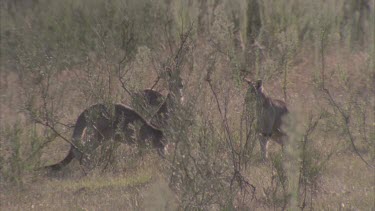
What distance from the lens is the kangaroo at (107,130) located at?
8.41m

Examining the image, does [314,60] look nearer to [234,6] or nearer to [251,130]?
[234,6]

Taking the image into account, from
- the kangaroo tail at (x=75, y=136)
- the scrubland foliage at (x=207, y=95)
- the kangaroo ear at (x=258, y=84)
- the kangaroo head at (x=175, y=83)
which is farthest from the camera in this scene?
the kangaroo tail at (x=75, y=136)

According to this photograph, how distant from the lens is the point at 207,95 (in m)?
7.77

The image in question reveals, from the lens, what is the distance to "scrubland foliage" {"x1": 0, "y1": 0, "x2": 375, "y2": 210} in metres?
6.21

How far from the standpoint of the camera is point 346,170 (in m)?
8.33

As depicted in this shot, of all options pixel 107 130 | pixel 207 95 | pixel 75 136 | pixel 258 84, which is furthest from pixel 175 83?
pixel 75 136

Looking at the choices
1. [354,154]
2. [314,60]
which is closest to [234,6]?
[314,60]

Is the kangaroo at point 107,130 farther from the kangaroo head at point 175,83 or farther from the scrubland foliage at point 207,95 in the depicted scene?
the kangaroo head at point 175,83

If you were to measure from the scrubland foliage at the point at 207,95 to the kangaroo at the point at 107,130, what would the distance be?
124 mm

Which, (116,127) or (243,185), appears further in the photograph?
(116,127)

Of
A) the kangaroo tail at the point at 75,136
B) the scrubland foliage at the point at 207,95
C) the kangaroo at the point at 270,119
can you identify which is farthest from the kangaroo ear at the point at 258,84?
the kangaroo tail at the point at 75,136

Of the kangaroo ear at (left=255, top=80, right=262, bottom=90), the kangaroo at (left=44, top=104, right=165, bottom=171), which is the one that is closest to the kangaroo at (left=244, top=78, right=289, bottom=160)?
the kangaroo ear at (left=255, top=80, right=262, bottom=90)

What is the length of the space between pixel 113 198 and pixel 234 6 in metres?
7.25

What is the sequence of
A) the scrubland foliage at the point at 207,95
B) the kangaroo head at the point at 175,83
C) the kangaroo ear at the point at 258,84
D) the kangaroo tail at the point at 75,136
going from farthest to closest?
the kangaroo tail at the point at 75,136 < the kangaroo ear at the point at 258,84 < the kangaroo head at the point at 175,83 < the scrubland foliage at the point at 207,95
